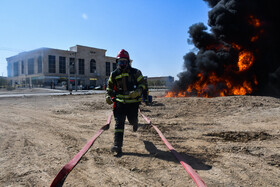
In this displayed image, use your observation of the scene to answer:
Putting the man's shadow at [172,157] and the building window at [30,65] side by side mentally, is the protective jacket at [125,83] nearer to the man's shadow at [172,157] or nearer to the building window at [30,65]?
the man's shadow at [172,157]

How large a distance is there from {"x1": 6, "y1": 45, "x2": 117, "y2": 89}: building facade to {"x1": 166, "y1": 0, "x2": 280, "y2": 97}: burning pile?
1345 inches

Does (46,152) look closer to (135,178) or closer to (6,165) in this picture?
(6,165)

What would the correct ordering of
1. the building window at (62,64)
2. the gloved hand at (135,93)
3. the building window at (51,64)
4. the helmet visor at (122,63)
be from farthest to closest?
the building window at (62,64)
the building window at (51,64)
the helmet visor at (122,63)
the gloved hand at (135,93)

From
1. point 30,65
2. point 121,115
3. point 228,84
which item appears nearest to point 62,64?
point 30,65

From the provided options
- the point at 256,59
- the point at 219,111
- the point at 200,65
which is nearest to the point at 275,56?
the point at 256,59

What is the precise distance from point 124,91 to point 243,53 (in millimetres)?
17134

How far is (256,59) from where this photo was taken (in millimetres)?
16469

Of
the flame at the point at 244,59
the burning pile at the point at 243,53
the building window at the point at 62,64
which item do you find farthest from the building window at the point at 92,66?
the flame at the point at 244,59

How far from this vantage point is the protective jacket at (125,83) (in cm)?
371

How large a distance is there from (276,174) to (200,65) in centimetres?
1586

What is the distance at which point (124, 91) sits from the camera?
373cm

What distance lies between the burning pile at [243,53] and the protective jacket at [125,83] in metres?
14.6

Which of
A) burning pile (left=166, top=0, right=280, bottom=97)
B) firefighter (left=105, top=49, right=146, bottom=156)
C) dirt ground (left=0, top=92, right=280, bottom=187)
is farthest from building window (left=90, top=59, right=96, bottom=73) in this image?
firefighter (left=105, top=49, right=146, bottom=156)

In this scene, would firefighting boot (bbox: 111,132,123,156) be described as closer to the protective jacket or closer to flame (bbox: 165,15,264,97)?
the protective jacket
